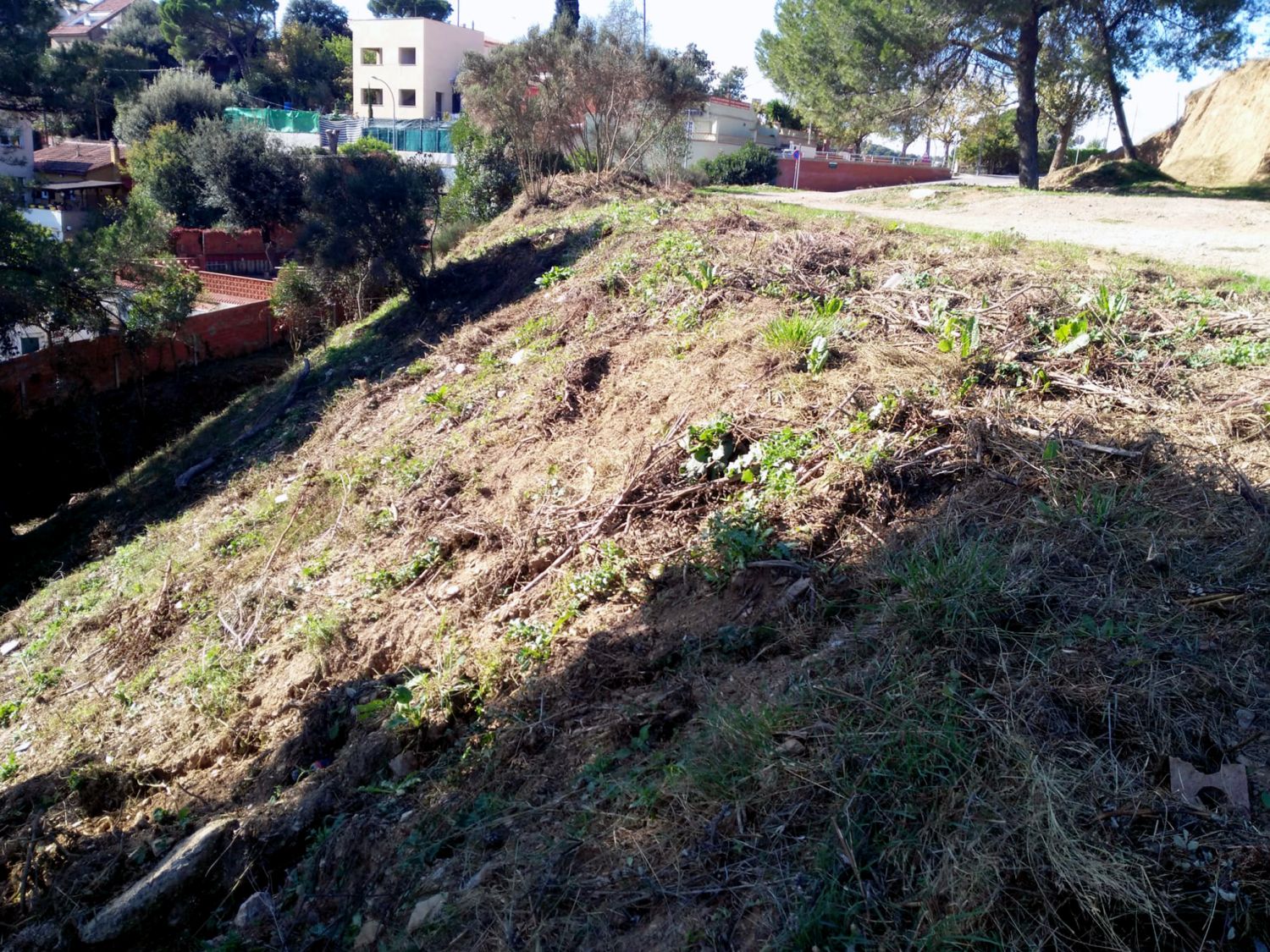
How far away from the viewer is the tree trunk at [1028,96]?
19.3 meters

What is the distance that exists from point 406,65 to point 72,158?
15.6 metres

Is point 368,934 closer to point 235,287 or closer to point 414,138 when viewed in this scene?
point 235,287

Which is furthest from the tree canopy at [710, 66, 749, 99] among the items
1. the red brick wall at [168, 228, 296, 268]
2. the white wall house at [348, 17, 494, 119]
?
the red brick wall at [168, 228, 296, 268]

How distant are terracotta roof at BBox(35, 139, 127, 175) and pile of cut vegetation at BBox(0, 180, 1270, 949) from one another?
115ft

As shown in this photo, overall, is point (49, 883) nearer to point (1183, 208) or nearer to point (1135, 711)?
point (1135, 711)

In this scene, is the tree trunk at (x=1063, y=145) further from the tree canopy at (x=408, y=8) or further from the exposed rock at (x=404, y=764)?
the tree canopy at (x=408, y=8)

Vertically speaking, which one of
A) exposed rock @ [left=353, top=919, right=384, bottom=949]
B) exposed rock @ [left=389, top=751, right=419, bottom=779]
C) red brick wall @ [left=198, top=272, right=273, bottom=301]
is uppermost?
red brick wall @ [left=198, top=272, right=273, bottom=301]

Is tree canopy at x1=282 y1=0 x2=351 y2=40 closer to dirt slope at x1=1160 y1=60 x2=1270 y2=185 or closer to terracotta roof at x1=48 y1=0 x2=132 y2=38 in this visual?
terracotta roof at x1=48 y1=0 x2=132 y2=38

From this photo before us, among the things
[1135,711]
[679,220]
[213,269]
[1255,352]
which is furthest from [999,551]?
[213,269]

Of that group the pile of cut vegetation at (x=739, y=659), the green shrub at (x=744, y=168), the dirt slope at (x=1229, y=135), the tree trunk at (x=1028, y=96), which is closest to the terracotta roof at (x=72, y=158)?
the green shrub at (x=744, y=168)

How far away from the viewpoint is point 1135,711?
9.20 ft

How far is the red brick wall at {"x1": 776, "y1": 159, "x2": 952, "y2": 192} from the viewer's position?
95.5 feet

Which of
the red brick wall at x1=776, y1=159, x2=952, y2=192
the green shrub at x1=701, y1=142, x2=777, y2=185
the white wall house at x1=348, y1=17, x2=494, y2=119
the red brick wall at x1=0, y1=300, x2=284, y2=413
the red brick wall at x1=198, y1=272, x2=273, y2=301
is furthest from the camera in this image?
the white wall house at x1=348, y1=17, x2=494, y2=119

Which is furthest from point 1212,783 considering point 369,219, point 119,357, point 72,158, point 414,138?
point 72,158
